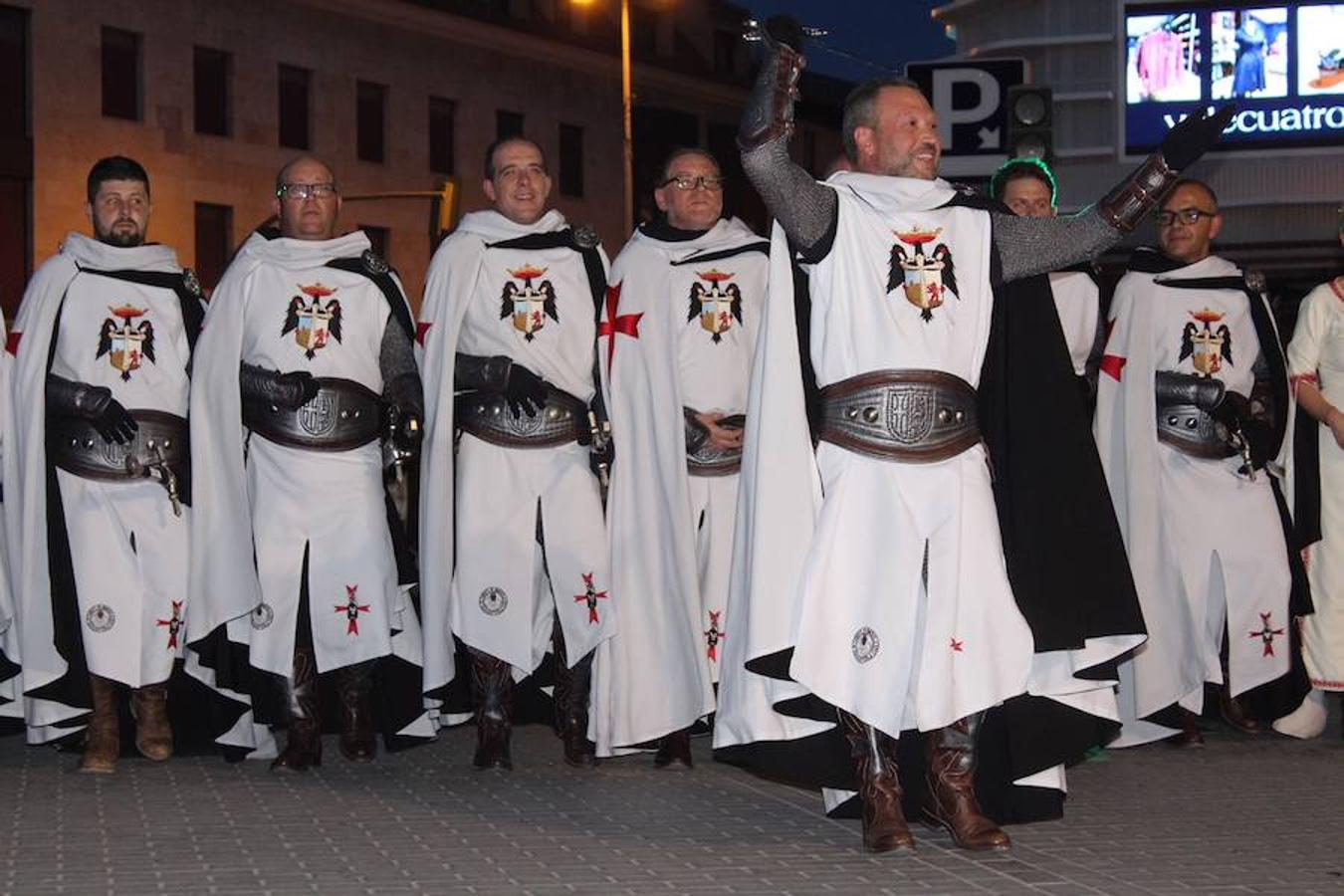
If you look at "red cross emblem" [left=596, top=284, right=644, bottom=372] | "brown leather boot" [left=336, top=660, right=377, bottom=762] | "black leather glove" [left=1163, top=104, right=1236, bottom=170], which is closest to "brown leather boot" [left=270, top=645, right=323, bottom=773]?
"brown leather boot" [left=336, top=660, right=377, bottom=762]

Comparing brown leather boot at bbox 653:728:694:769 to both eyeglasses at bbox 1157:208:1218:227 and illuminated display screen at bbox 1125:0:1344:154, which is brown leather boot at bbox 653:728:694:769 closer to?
eyeglasses at bbox 1157:208:1218:227

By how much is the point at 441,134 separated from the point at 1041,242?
44275mm

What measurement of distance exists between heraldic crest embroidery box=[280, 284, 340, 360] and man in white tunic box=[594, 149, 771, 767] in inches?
43.7

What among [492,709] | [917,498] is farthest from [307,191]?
[917,498]

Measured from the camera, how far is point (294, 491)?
9.65 metres

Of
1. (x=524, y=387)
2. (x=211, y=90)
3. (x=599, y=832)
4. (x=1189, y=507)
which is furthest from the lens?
(x=211, y=90)

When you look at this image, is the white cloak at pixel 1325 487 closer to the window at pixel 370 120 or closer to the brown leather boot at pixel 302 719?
the brown leather boot at pixel 302 719

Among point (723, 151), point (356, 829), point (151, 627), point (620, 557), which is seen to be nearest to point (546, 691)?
point (620, 557)

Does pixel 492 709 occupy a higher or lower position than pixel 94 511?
lower

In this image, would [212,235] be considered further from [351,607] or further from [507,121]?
[351,607]

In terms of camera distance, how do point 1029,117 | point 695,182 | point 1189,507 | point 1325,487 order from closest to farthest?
point 695,182
point 1189,507
point 1325,487
point 1029,117

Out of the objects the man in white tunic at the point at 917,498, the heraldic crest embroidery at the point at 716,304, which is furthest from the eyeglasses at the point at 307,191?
the man in white tunic at the point at 917,498

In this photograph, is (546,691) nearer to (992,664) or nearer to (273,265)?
(273,265)

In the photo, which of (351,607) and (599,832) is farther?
(351,607)
